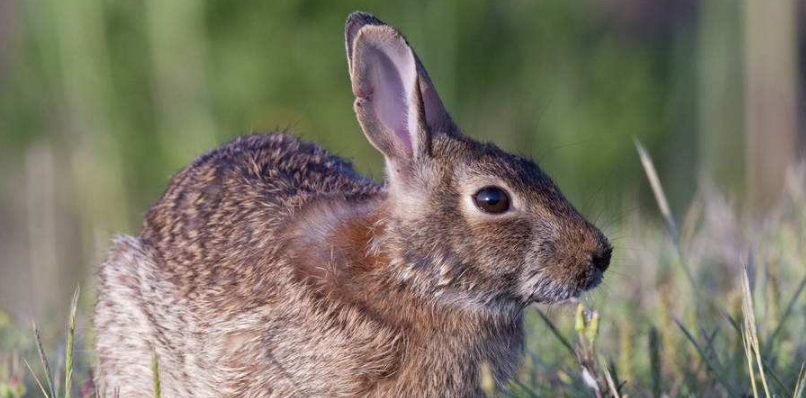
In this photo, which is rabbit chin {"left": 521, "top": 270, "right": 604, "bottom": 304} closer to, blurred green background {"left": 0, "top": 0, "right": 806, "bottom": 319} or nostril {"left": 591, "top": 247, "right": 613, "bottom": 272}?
nostril {"left": 591, "top": 247, "right": 613, "bottom": 272}

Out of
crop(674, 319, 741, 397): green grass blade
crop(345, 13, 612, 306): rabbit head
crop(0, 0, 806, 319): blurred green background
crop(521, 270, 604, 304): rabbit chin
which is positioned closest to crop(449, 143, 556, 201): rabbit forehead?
crop(345, 13, 612, 306): rabbit head

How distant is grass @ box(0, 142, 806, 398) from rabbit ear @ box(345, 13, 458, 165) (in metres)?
0.70

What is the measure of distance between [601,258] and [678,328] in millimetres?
847

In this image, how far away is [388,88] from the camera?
3693 mm

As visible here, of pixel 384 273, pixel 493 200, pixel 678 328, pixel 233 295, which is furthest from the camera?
pixel 678 328

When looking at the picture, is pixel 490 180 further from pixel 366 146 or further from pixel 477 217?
pixel 366 146

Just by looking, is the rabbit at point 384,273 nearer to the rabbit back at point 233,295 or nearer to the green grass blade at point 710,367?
the rabbit back at point 233,295

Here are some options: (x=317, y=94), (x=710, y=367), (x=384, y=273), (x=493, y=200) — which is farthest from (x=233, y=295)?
(x=317, y=94)

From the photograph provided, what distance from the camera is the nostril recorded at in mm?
3387

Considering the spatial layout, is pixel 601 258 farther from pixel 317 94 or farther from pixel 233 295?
pixel 317 94

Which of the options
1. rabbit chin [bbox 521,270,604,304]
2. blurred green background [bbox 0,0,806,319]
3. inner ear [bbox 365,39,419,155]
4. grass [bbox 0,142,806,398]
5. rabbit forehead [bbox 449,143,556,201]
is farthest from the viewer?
blurred green background [bbox 0,0,806,319]

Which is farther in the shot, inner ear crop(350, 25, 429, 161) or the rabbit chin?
inner ear crop(350, 25, 429, 161)

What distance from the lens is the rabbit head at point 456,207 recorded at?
3387 mm

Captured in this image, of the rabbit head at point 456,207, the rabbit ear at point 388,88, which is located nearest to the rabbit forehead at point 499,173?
the rabbit head at point 456,207
